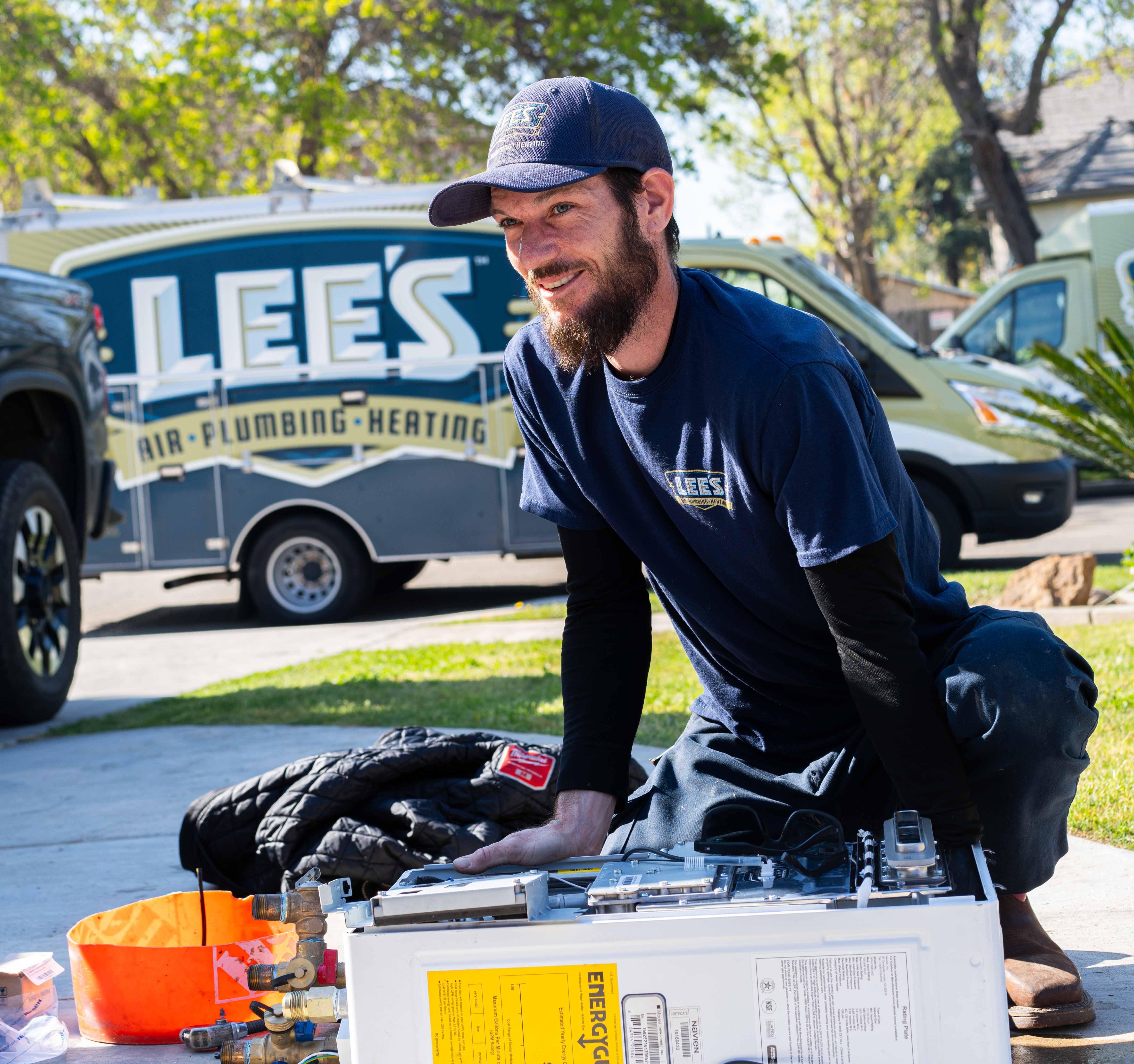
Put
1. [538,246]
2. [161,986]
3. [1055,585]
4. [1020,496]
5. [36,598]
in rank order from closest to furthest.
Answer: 1. [538,246]
2. [161,986]
3. [36,598]
4. [1055,585]
5. [1020,496]

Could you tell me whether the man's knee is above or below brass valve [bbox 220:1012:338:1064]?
above

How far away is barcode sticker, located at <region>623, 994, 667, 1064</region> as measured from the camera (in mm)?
1673

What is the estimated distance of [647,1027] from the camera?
168 cm

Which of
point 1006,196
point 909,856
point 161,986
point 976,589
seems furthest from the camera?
point 1006,196

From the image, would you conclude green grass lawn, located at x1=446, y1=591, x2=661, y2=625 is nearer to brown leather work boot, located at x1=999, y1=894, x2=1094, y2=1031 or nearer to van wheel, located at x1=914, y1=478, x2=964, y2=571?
van wheel, located at x1=914, y1=478, x2=964, y2=571

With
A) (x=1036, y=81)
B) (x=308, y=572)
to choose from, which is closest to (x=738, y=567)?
(x=308, y=572)

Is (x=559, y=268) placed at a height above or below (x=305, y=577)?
above

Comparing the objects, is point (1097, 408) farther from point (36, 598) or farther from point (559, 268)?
point (559, 268)

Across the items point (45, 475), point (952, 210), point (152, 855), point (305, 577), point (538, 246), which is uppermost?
point (952, 210)

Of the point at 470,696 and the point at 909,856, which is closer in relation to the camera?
the point at 909,856

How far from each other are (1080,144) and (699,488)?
31202 mm

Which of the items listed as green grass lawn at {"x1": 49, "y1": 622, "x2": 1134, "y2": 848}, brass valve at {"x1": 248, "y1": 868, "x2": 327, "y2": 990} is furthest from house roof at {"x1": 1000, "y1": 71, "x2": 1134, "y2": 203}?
brass valve at {"x1": 248, "y1": 868, "x2": 327, "y2": 990}

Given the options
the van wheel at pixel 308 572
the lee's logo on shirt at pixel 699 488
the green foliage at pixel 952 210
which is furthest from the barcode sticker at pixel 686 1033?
the green foliage at pixel 952 210

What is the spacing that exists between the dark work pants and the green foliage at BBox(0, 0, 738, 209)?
15101mm
